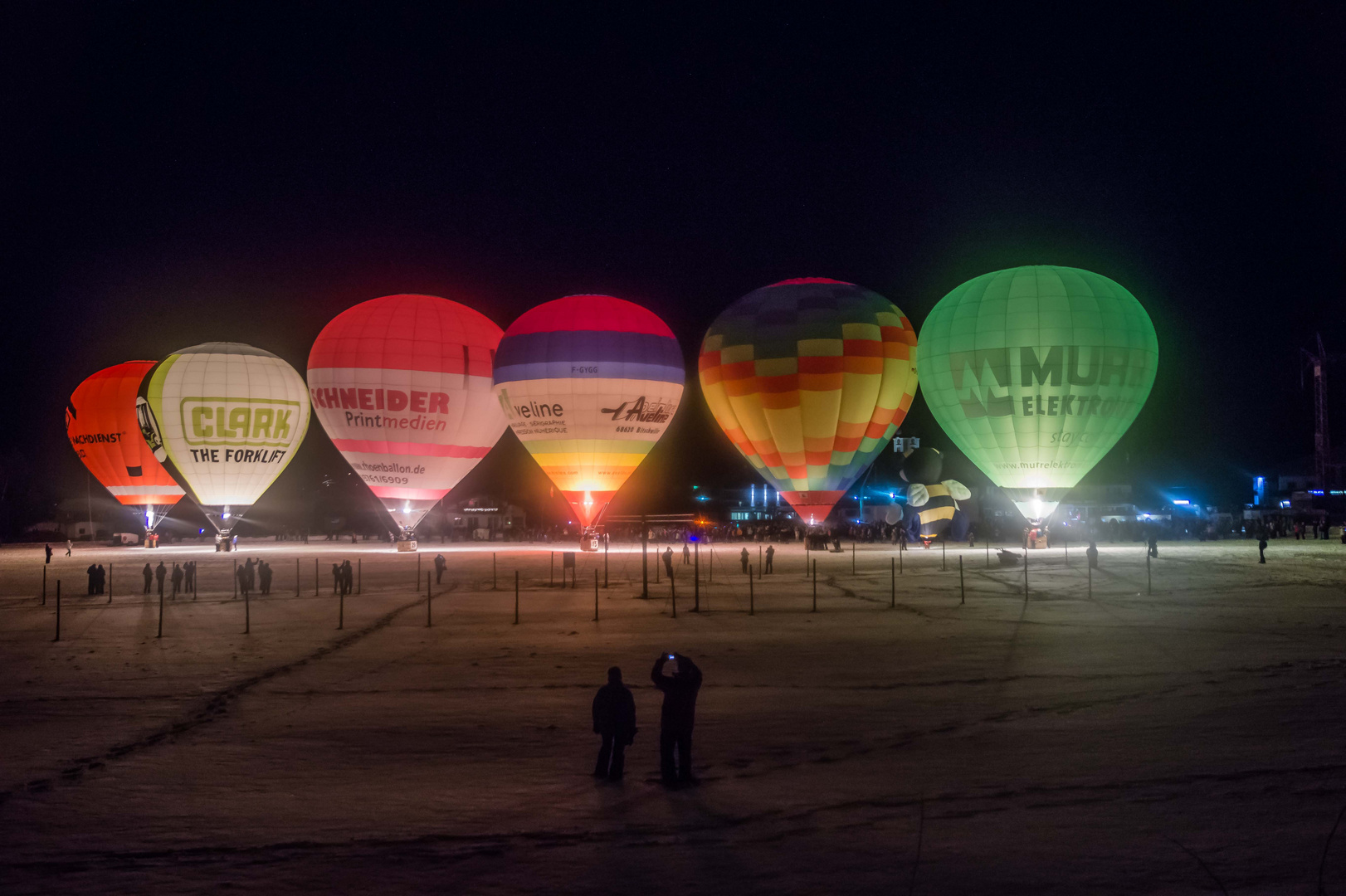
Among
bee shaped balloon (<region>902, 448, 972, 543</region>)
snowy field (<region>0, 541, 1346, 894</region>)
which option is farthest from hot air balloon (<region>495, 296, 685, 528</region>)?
snowy field (<region>0, 541, 1346, 894</region>)

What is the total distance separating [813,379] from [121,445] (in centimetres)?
3792

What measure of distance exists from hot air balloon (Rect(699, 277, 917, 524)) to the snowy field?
63.3 feet

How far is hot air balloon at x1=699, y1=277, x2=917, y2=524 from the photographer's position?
1537 inches

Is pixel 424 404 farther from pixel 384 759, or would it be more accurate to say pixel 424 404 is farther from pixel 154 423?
pixel 384 759

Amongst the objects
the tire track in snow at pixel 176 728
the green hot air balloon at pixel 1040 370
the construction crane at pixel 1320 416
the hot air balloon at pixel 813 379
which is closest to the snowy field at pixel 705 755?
the tire track in snow at pixel 176 728

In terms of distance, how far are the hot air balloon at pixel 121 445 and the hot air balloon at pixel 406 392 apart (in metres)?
19.1

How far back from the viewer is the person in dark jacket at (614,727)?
8.98 m

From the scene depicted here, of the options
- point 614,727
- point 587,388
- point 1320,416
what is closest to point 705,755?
point 614,727

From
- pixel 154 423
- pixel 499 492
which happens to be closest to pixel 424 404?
pixel 154 423

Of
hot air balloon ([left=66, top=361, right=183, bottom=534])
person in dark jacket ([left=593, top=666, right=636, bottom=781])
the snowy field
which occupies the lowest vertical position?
the snowy field

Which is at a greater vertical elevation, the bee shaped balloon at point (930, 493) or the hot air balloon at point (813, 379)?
the hot air balloon at point (813, 379)

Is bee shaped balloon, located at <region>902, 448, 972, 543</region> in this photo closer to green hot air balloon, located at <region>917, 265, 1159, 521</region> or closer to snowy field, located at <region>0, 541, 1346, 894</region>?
green hot air balloon, located at <region>917, 265, 1159, 521</region>

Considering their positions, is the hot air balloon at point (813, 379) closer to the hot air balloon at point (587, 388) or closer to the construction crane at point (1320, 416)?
the hot air balloon at point (587, 388)

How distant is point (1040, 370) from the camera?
1430 inches
